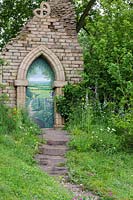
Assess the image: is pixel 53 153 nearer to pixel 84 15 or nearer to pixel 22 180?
pixel 22 180

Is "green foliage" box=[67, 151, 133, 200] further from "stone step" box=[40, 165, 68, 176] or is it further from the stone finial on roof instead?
the stone finial on roof

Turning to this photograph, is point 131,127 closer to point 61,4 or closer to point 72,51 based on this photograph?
point 72,51

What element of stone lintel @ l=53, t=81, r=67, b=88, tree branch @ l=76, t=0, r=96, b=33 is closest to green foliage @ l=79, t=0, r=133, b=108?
stone lintel @ l=53, t=81, r=67, b=88

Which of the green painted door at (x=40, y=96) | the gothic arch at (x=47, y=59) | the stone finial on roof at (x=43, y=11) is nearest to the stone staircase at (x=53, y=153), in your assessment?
the green painted door at (x=40, y=96)

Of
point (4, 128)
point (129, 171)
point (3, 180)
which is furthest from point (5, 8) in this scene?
point (3, 180)

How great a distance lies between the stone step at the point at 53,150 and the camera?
35.8 ft

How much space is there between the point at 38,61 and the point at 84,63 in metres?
1.65

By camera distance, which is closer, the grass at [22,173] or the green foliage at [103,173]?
the grass at [22,173]

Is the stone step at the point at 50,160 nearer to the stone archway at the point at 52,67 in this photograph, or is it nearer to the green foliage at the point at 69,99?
the green foliage at the point at 69,99

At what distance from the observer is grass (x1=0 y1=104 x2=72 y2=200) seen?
6.85 meters

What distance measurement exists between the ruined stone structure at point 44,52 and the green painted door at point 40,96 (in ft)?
0.85

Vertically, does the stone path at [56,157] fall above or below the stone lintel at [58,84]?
below

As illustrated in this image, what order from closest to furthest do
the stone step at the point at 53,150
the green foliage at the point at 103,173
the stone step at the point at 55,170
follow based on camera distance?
1. the green foliage at the point at 103,173
2. the stone step at the point at 55,170
3. the stone step at the point at 53,150

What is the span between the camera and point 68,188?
7973mm
